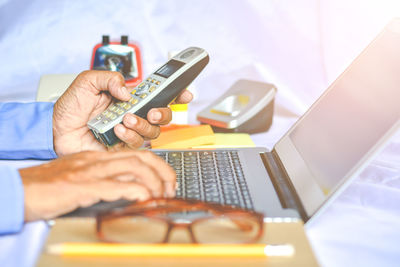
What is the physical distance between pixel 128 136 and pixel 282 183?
282 mm

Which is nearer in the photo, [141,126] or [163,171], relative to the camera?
[163,171]

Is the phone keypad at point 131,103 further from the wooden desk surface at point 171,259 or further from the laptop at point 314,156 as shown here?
the wooden desk surface at point 171,259

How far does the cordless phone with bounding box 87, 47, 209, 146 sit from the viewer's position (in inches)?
29.2

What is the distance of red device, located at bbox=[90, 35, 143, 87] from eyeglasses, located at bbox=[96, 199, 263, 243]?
661 mm

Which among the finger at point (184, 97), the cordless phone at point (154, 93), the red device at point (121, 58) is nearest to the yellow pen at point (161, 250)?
the cordless phone at point (154, 93)

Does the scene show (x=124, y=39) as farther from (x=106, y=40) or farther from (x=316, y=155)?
(x=316, y=155)

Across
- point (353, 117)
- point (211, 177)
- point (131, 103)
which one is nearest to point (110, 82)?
point (131, 103)

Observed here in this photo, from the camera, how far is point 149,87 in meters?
0.77

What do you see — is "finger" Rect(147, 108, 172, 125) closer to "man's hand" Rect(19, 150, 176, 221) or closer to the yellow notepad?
the yellow notepad

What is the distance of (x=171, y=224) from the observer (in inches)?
16.5

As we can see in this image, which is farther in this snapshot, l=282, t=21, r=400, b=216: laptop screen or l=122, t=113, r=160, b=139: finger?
l=122, t=113, r=160, b=139: finger

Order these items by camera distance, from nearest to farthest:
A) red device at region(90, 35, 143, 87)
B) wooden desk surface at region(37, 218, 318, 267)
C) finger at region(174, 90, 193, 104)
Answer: wooden desk surface at region(37, 218, 318, 267) → finger at region(174, 90, 193, 104) → red device at region(90, 35, 143, 87)

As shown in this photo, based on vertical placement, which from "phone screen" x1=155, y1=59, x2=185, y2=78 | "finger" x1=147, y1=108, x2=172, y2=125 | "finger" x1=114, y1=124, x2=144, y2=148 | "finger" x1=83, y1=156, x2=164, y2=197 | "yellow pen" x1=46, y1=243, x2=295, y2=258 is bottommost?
"finger" x1=114, y1=124, x2=144, y2=148

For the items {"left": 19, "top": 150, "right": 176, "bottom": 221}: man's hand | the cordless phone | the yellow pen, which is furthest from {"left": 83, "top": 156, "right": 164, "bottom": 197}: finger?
the cordless phone
